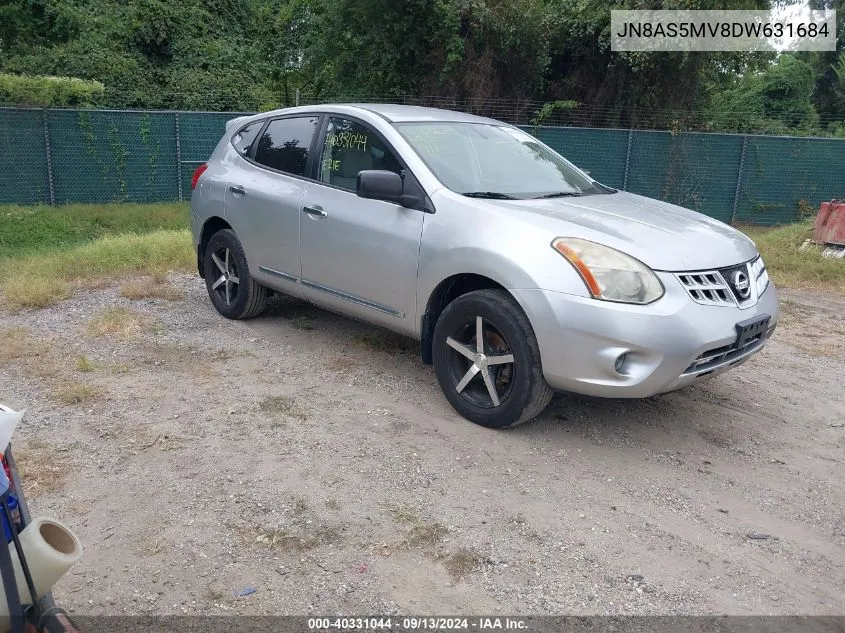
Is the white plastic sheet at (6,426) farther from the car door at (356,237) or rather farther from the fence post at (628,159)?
the fence post at (628,159)

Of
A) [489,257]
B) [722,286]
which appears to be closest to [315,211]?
[489,257]

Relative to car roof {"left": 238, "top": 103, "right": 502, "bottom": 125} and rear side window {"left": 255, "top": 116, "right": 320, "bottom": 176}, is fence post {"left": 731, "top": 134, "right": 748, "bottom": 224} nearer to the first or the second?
car roof {"left": 238, "top": 103, "right": 502, "bottom": 125}

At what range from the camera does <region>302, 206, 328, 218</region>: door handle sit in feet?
16.8

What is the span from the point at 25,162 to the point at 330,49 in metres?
7.25

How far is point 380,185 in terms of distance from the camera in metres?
4.46

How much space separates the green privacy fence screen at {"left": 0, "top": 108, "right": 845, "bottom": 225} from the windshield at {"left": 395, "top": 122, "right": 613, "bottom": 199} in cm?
964

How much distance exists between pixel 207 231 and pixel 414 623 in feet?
14.8

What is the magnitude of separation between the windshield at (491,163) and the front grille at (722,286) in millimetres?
1223

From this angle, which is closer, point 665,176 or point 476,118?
point 476,118

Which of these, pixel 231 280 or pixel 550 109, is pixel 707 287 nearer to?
pixel 231 280

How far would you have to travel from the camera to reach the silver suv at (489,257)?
380 cm

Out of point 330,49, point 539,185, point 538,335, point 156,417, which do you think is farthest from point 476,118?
point 330,49

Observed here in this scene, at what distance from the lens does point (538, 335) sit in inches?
155

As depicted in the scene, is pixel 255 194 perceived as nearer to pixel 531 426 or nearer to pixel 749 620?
pixel 531 426
